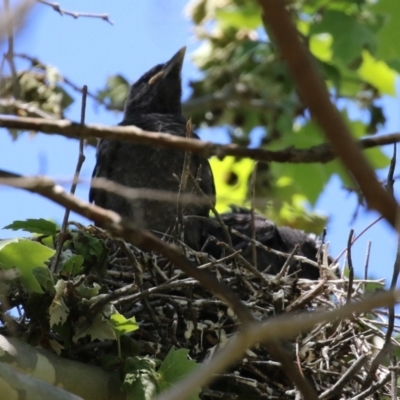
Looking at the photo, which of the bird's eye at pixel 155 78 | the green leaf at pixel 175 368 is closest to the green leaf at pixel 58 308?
the green leaf at pixel 175 368

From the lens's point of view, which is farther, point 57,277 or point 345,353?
point 345,353

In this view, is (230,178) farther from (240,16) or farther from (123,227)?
(123,227)

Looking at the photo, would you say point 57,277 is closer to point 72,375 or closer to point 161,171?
point 72,375

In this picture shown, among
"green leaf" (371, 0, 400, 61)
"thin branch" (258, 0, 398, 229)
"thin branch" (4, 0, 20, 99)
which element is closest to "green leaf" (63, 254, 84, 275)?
"thin branch" (4, 0, 20, 99)

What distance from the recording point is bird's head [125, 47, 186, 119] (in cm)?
607

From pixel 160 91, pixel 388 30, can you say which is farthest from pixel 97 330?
pixel 388 30

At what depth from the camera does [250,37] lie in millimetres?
7766

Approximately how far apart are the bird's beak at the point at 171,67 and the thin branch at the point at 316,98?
5.04m

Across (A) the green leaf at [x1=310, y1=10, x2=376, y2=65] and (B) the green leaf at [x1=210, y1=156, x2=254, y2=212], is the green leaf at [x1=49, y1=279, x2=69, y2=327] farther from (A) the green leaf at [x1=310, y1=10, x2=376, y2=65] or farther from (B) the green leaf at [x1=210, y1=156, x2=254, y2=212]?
(B) the green leaf at [x1=210, y1=156, x2=254, y2=212]

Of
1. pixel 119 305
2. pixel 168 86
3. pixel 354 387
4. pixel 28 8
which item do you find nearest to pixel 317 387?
pixel 354 387

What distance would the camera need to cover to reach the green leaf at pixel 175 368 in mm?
2879

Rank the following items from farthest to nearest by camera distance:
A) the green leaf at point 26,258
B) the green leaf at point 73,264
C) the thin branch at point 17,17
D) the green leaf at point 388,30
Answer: the green leaf at point 388,30 → the green leaf at point 73,264 → the green leaf at point 26,258 → the thin branch at point 17,17

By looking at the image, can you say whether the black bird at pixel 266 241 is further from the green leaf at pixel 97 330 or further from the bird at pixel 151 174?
the green leaf at pixel 97 330

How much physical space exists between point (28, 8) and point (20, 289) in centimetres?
188
